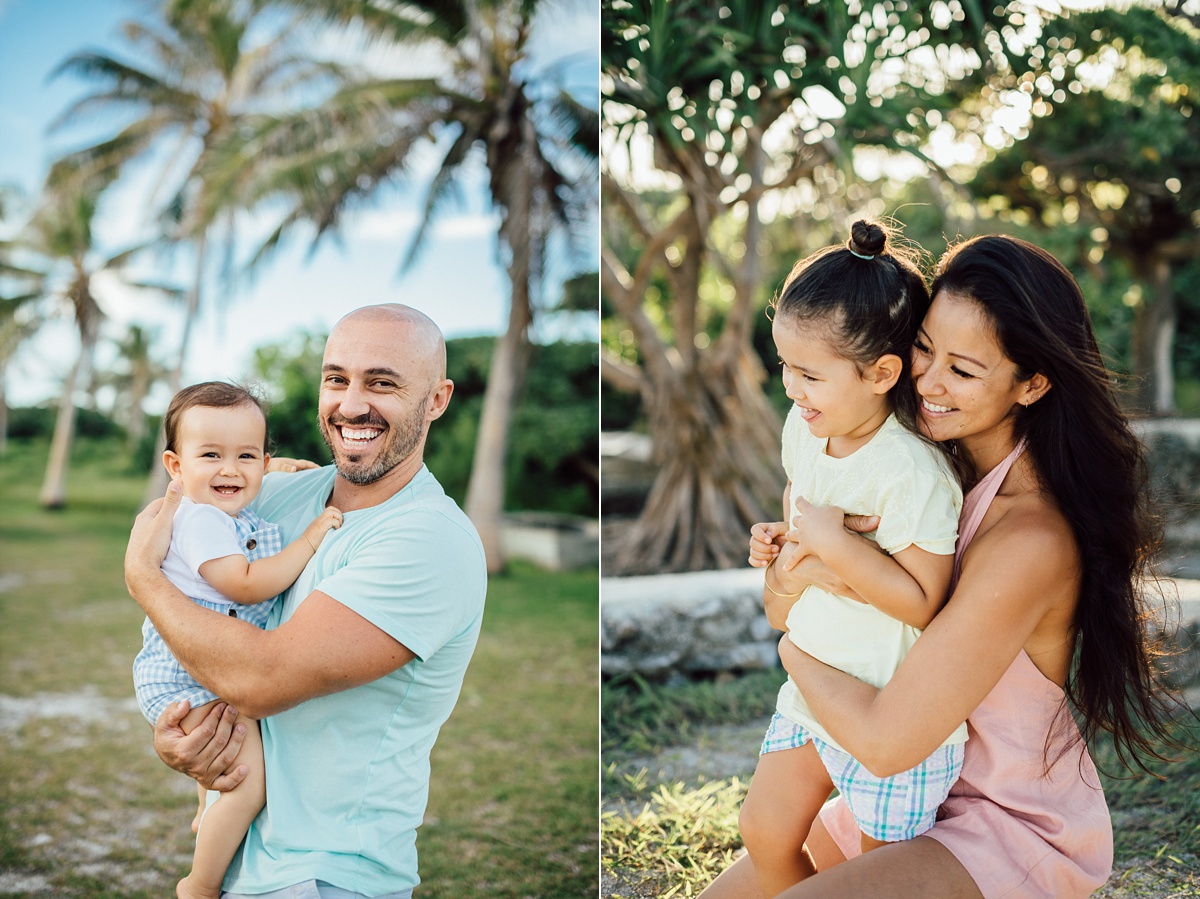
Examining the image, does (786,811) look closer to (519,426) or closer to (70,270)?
(519,426)

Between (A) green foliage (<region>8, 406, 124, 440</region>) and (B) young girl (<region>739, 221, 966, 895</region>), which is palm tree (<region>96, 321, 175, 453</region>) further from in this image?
(B) young girl (<region>739, 221, 966, 895</region>)

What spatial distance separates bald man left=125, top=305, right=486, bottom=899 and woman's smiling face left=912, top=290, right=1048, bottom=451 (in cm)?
92

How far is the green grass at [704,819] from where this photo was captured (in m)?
3.04

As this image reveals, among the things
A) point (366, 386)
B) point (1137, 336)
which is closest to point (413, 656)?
point (366, 386)

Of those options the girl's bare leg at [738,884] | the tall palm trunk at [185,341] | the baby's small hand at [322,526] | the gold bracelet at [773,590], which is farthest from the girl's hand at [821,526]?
the tall palm trunk at [185,341]

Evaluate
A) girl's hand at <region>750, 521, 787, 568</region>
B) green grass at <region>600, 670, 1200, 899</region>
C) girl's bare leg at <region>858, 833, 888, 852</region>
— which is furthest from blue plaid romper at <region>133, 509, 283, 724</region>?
green grass at <region>600, 670, 1200, 899</region>

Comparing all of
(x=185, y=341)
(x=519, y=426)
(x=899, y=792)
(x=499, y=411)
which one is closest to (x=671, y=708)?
(x=899, y=792)

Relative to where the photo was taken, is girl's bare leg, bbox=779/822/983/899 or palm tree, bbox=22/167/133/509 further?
palm tree, bbox=22/167/133/509

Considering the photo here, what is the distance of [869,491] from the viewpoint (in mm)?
1724

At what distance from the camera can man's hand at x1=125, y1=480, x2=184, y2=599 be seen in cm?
190

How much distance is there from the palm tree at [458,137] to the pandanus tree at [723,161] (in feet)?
3.94

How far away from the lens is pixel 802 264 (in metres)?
1.83

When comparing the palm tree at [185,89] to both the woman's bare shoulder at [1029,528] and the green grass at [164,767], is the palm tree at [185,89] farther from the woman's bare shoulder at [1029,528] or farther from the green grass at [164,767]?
the woman's bare shoulder at [1029,528]

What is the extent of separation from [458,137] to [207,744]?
38.2 feet
